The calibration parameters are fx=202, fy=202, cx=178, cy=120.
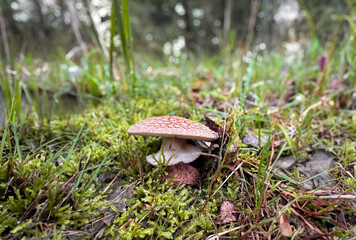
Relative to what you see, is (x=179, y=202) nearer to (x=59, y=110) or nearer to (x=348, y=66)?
(x=59, y=110)

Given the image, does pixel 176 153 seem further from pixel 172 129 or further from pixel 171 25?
pixel 171 25

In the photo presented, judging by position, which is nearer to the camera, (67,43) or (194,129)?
(194,129)

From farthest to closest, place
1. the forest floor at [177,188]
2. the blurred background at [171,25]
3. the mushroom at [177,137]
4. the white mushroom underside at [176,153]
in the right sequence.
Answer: the blurred background at [171,25] → the white mushroom underside at [176,153] → the mushroom at [177,137] → the forest floor at [177,188]

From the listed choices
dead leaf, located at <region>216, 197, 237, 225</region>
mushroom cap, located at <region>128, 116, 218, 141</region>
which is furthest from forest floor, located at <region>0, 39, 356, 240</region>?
mushroom cap, located at <region>128, 116, 218, 141</region>

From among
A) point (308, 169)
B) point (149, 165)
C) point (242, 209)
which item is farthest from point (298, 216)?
point (149, 165)

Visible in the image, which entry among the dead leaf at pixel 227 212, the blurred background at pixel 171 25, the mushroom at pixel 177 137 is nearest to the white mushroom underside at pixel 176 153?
the mushroom at pixel 177 137

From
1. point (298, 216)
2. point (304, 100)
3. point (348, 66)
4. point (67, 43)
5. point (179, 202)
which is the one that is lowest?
point (298, 216)

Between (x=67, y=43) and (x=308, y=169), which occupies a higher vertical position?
(x=67, y=43)

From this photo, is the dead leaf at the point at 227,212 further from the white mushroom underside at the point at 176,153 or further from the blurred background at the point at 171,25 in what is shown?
the blurred background at the point at 171,25
